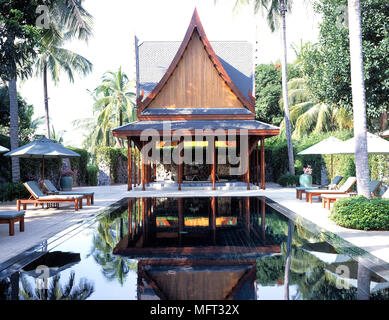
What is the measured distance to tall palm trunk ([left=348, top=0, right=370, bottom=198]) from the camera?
781cm

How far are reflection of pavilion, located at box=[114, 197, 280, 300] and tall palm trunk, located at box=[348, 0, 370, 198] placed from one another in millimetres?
2761

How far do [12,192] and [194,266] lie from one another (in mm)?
11162

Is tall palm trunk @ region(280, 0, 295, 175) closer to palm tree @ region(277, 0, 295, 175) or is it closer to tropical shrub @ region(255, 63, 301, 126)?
palm tree @ region(277, 0, 295, 175)

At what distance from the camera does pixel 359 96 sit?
7852 mm

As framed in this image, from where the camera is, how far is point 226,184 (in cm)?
1689

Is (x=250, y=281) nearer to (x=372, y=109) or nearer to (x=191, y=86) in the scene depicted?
(x=372, y=109)

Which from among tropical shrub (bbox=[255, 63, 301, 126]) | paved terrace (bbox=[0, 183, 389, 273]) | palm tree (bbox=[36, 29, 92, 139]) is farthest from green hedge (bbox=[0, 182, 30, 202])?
tropical shrub (bbox=[255, 63, 301, 126])

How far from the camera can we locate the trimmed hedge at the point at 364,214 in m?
7.04

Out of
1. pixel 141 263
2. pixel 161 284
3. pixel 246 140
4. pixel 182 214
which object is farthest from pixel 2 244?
pixel 246 140

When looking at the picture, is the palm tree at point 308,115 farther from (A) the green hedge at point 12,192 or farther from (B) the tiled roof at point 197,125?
(A) the green hedge at point 12,192

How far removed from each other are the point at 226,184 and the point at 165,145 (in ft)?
18.5

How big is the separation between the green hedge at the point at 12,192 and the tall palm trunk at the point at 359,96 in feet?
40.5

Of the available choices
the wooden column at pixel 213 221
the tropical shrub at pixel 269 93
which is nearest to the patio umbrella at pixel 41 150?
the wooden column at pixel 213 221

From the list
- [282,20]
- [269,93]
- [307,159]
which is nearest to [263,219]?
[307,159]
